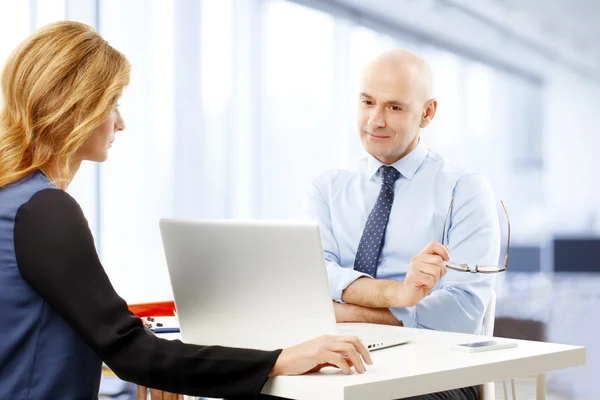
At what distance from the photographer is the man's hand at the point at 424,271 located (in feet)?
6.02

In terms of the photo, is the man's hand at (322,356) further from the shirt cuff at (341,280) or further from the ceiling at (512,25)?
the ceiling at (512,25)

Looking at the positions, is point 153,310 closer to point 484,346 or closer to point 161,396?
point 161,396

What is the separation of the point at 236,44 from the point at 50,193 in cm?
348

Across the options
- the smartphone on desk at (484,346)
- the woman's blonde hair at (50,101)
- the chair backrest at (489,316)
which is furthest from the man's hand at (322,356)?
the chair backrest at (489,316)

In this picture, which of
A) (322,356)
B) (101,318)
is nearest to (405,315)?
(322,356)

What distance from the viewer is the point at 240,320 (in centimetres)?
146

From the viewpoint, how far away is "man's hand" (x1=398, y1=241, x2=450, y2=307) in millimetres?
1834

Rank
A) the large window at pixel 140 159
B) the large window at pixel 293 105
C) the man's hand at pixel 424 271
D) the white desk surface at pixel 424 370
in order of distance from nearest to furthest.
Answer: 1. the white desk surface at pixel 424 370
2. the man's hand at pixel 424 271
3. the large window at pixel 140 159
4. the large window at pixel 293 105

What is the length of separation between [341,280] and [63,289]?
1098 mm

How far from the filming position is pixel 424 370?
138cm

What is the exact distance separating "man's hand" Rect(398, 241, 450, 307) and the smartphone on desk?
222 millimetres

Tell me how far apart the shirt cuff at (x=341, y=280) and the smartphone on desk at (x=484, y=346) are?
59cm

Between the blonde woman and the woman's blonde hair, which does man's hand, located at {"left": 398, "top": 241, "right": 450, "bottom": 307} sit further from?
the woman's blonde hair

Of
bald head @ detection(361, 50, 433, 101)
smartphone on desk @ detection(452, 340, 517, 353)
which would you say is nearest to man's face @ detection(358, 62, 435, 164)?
bald head @ detection(361, 50, 433, 101)
